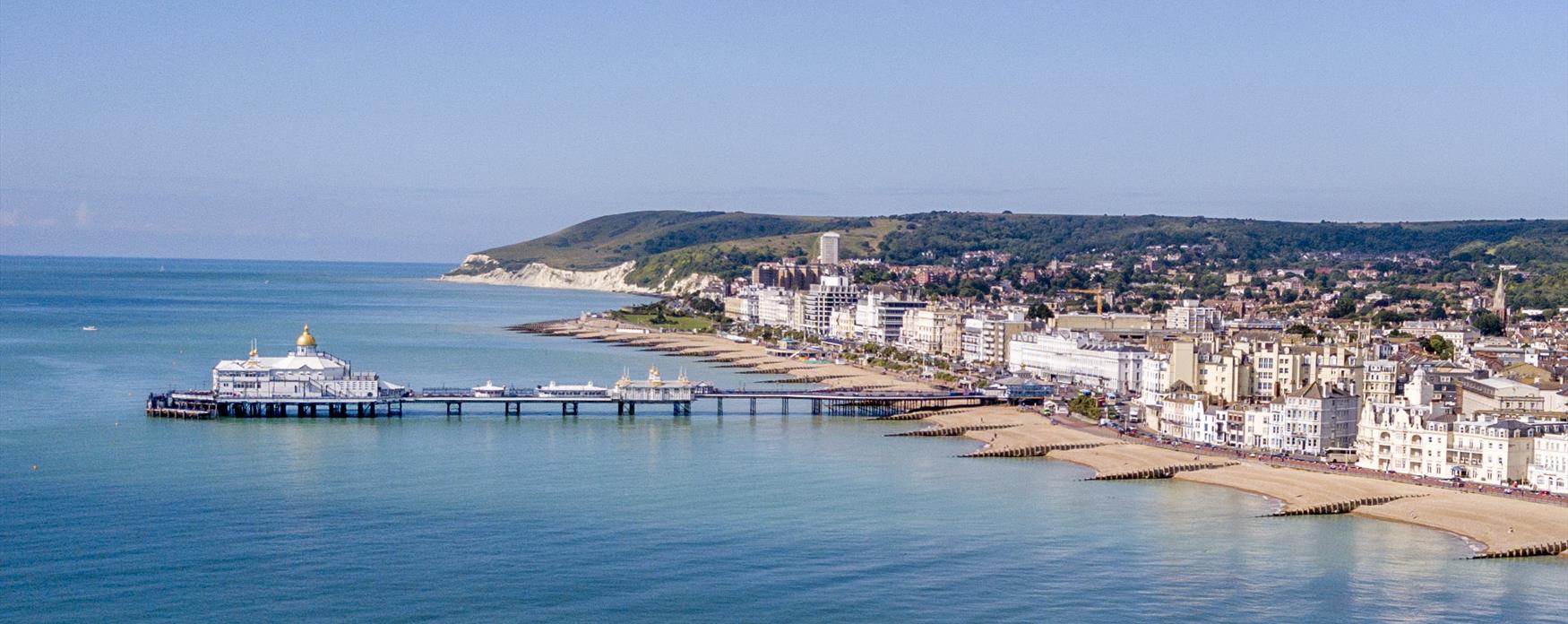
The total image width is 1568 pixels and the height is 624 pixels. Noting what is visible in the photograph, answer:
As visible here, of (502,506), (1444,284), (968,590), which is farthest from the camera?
(1444,284)

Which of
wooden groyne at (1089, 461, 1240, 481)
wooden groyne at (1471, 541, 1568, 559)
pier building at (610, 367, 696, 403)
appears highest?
pier building at (610, 367, 696, 403)

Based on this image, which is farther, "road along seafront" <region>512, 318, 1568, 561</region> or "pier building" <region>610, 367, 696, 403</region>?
"pier building" <region>610, 367, 696, 403</region>

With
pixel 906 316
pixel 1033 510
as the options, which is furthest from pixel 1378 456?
pixel 906 316

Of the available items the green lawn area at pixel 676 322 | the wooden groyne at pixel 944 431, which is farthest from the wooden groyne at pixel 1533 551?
the green lawn area at pixel 676 322

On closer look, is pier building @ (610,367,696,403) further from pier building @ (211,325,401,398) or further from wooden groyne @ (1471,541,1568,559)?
wooden groyne @ (1471,541,1568,559)

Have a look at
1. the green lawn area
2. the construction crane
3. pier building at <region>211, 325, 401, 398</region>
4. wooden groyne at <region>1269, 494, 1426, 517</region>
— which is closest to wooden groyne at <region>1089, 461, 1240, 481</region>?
wooden groyne at <region>1269, 494, 1426, 517</region>

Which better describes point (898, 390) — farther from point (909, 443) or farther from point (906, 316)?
point (906, 316)

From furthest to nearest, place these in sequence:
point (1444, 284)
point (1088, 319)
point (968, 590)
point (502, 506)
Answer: point (1444, 284) → point (1088, 319) → point (502, 506) → point (968, 590)

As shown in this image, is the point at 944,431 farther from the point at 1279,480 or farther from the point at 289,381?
the point at 289,381
